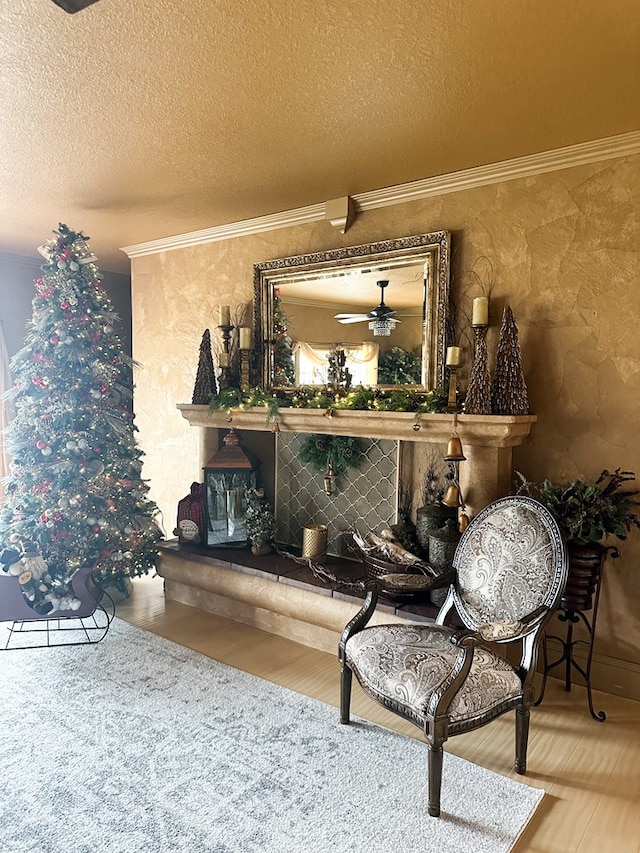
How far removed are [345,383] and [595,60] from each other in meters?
2.13

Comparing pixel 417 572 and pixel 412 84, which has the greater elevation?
pixel 412 84

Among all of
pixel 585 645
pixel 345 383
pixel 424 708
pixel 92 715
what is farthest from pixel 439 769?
pixel 345 383

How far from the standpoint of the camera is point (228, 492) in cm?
413

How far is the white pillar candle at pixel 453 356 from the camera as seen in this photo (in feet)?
10.3

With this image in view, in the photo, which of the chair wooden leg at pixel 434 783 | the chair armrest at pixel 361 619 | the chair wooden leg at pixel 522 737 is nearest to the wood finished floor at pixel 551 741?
the chair wooden leg at pixel 522 737

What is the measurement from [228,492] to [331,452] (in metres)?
0.82

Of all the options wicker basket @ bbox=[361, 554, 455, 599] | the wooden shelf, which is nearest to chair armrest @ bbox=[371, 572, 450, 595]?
wicker basket @ bbox=[361, 554, 455, 599]

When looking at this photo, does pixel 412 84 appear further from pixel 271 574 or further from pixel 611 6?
pixel 271 574

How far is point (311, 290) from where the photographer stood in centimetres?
389

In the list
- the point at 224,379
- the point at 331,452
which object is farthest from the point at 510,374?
the point at 224,379

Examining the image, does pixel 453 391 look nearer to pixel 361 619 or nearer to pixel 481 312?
pixel 481 312

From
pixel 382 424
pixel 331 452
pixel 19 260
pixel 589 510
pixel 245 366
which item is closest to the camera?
pixel 589 510

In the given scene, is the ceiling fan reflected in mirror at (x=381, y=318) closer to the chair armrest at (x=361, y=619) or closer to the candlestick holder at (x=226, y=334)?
the candlestick holder at (x=226, y=334)

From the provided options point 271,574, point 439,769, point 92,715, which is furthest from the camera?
point 271,574
